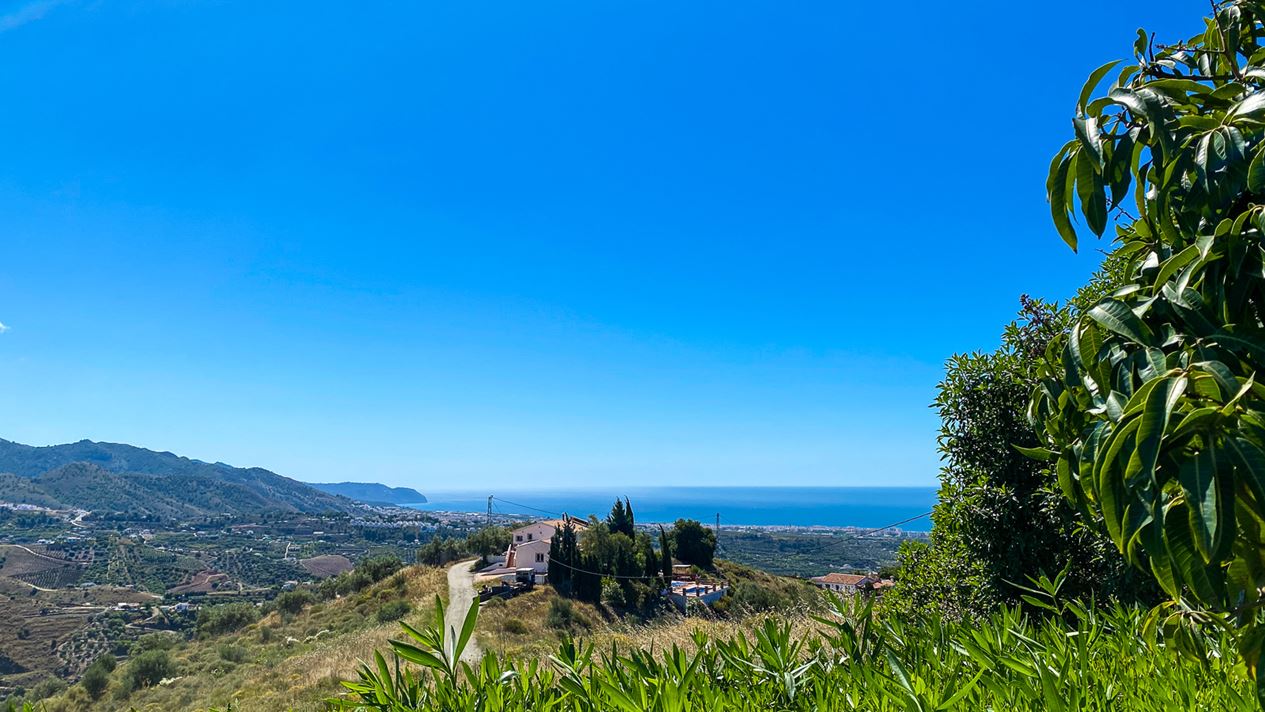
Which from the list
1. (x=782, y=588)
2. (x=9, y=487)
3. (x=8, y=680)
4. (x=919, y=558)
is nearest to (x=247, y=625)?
(x=8, y=680)

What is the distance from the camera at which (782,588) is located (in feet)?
92.9

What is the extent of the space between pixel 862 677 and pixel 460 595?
2899cm

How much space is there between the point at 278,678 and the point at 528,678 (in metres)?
16.7

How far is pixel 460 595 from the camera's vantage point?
92.6 ft

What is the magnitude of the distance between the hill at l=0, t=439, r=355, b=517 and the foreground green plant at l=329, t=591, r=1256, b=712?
444 ft

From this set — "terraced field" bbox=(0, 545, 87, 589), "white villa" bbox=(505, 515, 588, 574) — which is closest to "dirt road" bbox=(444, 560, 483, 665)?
"white villa" bbox=(505, 515, 588, 574)

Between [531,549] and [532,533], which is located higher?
[532,533]

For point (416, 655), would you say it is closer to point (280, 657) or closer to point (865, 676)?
point (865, 676)

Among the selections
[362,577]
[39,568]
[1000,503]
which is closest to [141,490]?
[39,568]

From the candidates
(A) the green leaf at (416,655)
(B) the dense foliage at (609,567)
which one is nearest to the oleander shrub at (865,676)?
(A) the green leaf at (416,655)

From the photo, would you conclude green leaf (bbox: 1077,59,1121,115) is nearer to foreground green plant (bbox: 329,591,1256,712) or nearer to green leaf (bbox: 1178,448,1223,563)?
green leaf (bbox: 1178,448,1223,563)

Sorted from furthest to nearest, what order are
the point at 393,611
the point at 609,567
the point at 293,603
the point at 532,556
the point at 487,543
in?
the point at 487,543 → the point at 532,556 → the point at 293,603 → the point at 609,567 → the point at 393,611

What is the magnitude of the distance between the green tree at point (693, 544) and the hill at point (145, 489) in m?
109

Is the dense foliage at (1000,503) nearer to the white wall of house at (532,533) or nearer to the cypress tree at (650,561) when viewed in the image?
the cypress tree at (650,561)
